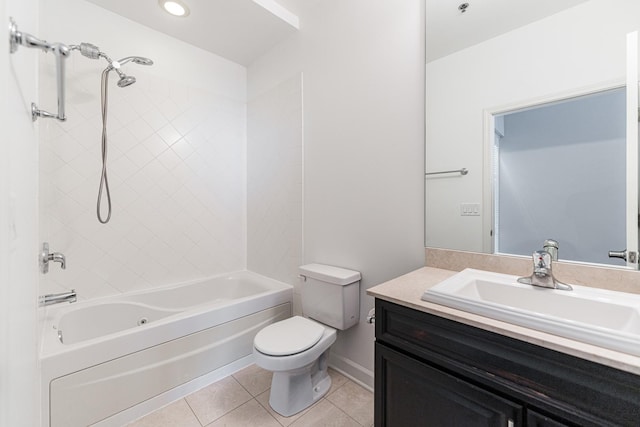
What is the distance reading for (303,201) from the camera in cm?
213

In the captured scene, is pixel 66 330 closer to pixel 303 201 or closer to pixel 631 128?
pixel 303 201

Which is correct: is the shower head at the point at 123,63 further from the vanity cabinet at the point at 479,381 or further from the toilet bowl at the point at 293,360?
the vanity cabinet at the point at 479,381

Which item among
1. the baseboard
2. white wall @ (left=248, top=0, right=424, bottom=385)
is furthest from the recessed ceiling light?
the baseboard

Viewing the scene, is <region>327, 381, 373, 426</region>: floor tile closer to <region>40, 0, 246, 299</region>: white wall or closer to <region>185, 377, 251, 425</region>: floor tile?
<region>185, 377, 251, 425</region>: floor tile

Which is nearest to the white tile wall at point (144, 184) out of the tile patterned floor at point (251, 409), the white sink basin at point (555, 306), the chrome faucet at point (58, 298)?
the chrome faucet at point (58, 298)

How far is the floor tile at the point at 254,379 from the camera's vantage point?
172 cm

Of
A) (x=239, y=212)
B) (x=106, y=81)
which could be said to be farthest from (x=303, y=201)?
(x=106, y=81)

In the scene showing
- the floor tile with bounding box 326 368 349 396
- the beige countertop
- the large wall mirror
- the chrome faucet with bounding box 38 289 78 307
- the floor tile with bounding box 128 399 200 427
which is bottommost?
the floor tile with bounding box 128 399 200 427

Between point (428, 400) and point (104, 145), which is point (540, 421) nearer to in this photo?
point (428, 400)

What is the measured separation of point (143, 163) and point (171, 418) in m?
1.76

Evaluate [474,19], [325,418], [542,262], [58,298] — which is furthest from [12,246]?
[474,19]

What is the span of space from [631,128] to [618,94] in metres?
0.13

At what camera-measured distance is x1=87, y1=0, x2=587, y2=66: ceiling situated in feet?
3.98

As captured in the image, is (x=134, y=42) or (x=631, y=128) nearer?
(x=631, y=128)
